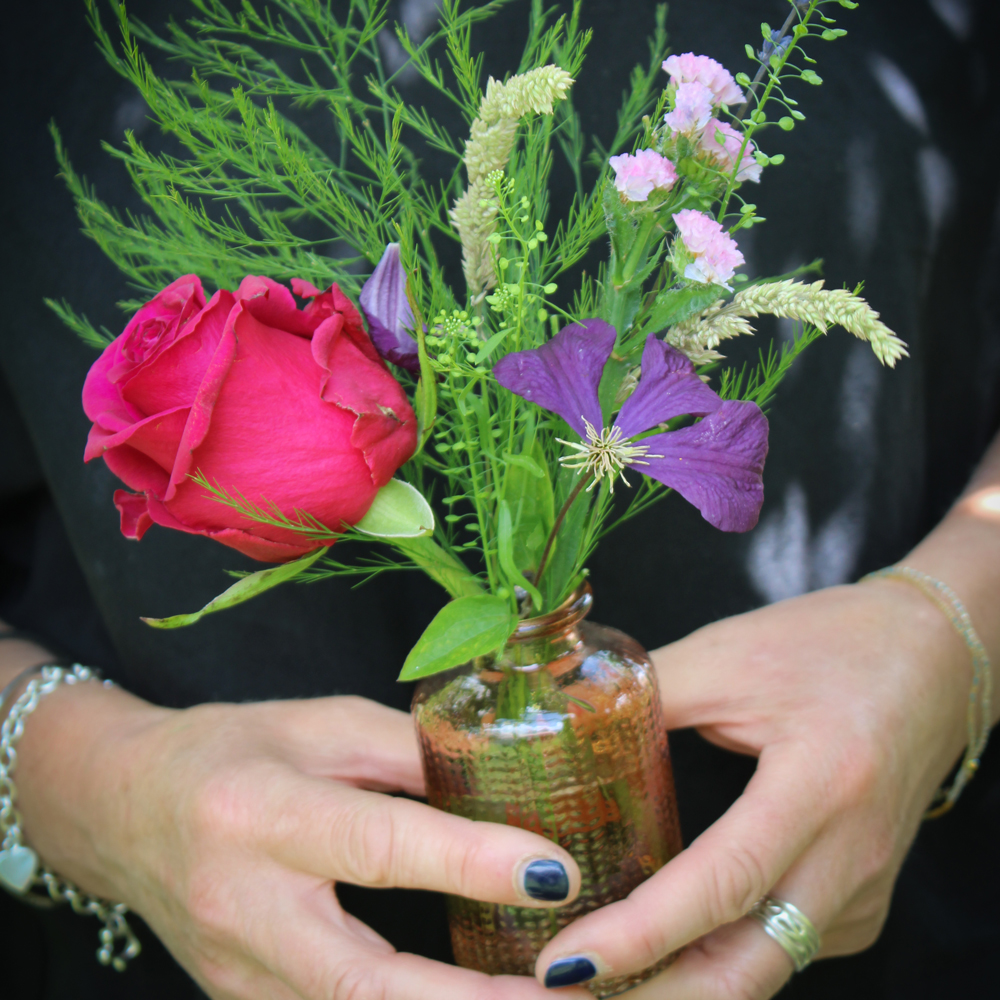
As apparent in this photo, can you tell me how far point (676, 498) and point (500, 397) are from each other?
1.29 ft

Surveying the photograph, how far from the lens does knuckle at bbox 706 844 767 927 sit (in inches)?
18.7

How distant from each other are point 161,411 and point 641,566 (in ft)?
1.75

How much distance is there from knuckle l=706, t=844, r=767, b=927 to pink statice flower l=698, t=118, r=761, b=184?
0.38m

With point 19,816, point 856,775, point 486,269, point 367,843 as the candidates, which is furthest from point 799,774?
point 19,816

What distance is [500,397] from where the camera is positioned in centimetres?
44

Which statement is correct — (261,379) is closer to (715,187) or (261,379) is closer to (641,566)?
(715,187)

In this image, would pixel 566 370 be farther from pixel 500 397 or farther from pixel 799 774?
pixel 799 774

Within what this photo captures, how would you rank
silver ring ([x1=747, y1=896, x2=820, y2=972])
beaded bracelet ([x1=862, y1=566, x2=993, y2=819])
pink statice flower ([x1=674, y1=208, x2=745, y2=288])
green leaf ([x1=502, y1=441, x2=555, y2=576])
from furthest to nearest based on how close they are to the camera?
1. beaded bracelet ([x1=862, y1=566, x2=993, y2=819])
2. silver ring ([x1=747, y1=896, x2=820, y2=972])
3. green leaf ([x1=502, y1=441, x2=555, y2=576])
4. pink statice flower ([x1=674, y1=208, x2=745, y2=288])

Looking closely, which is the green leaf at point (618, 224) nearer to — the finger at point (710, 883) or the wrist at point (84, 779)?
the finger at point (710, 883)

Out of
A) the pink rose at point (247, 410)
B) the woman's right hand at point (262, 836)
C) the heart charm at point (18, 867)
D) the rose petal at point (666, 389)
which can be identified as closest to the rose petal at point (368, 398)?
the pink rose at point (247, 410)

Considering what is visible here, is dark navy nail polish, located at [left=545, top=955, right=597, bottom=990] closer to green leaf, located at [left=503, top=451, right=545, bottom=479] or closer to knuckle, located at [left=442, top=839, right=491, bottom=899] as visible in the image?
knuckle, located at [left=442, top=839, right=491, bottom=899]

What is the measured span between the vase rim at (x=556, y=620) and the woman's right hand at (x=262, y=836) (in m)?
0.11

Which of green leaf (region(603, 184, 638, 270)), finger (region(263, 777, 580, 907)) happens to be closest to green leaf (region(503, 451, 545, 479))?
green leaf (region(603, 184, 638, 270))

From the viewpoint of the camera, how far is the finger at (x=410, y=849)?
1.44ft
